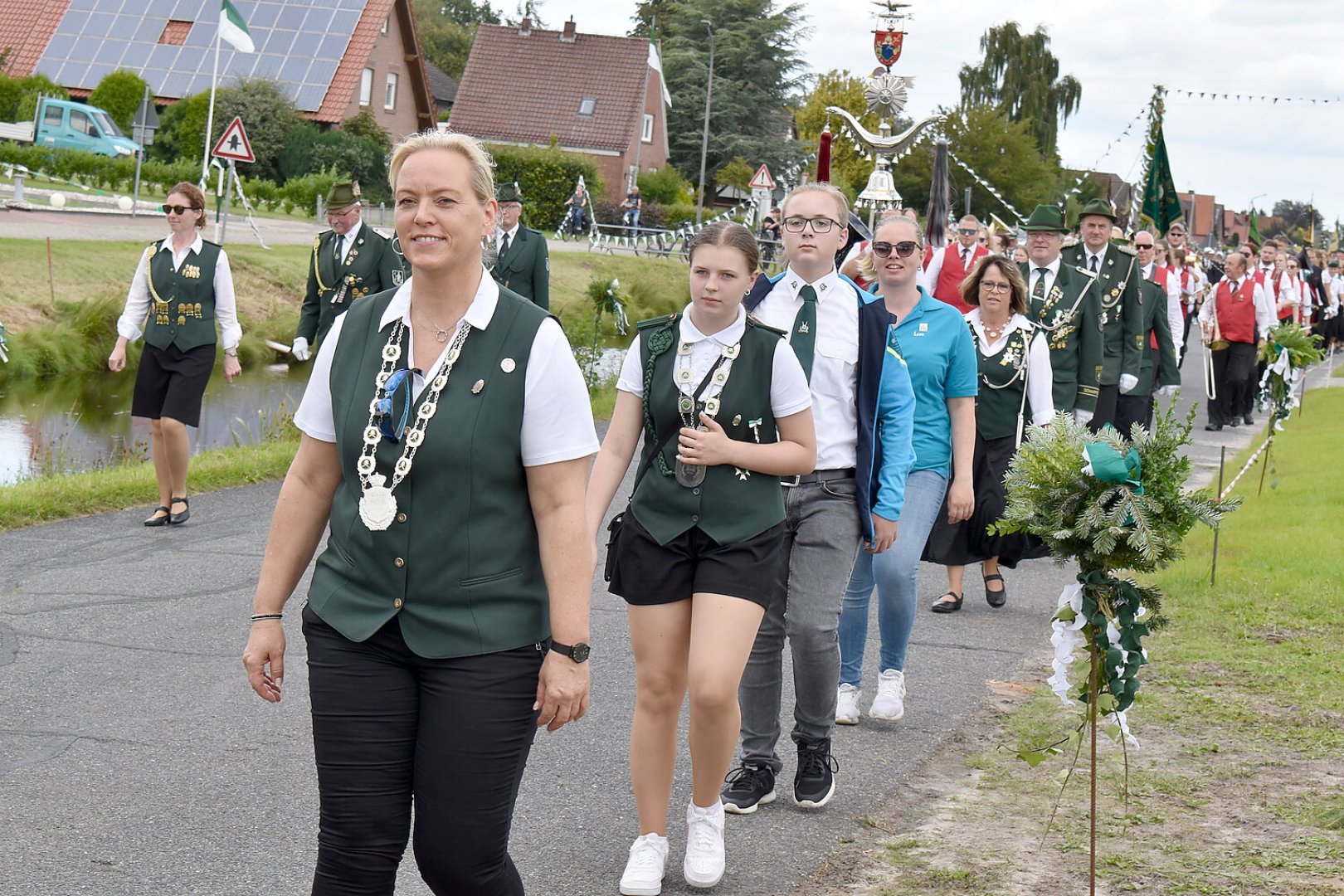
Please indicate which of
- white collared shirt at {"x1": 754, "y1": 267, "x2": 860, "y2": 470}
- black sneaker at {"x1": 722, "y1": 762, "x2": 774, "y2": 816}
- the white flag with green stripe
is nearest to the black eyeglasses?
white collared shirt at {"x1": 754, "y1": 267, "x2": 860, "y2": 470}

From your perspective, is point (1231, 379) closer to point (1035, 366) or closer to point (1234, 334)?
point (1234, 334)

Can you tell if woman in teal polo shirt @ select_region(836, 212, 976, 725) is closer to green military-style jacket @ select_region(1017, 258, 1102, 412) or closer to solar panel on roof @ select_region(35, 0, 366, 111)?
green military-style jacket @ select_region(1017, 258, 1102, 412)

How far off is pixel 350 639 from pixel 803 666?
2.20 m

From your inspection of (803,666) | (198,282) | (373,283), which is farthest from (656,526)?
(373,283)

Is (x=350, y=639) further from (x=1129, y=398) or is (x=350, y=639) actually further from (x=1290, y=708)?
(x=1129, y=398)

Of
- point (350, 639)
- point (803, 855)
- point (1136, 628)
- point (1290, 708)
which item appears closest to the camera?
point (350, 639)

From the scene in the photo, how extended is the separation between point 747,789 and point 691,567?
1.14 m

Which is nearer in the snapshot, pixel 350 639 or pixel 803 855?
pixel 350 639

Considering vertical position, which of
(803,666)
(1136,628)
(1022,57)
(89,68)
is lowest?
(803,666)

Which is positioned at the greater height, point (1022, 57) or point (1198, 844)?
point (1022, 57)

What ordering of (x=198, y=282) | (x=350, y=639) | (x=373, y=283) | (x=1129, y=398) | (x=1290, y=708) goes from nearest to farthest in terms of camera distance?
(x=350, y=639) → (x=1290, y=708) → (x=198, y=282) → (x=373, y=283) → (x=1129, y=398)

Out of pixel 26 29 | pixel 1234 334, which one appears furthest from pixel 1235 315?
pixel 26 29

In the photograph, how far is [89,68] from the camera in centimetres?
5581

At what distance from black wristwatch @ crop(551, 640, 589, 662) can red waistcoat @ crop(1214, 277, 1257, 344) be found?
1815 centimetres
